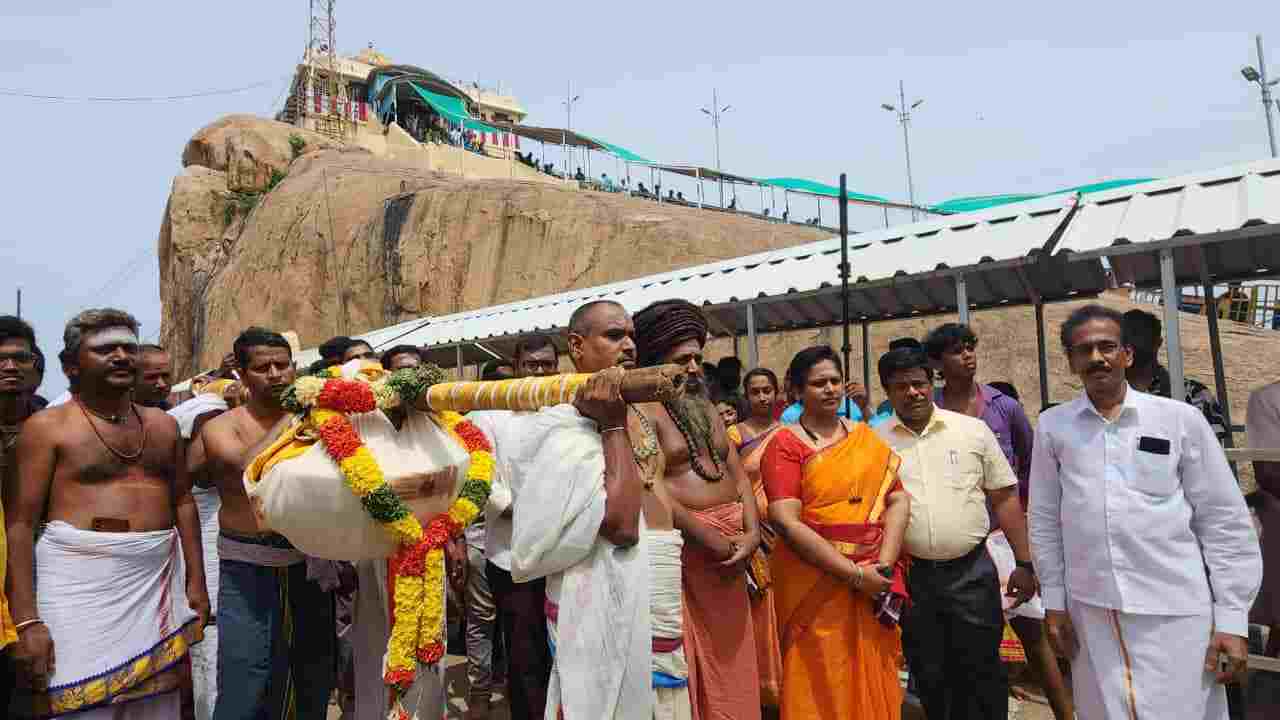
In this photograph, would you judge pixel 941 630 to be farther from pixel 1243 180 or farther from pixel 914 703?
pixel 1243 180

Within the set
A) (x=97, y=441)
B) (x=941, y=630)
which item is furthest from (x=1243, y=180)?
(x=97, y=441)

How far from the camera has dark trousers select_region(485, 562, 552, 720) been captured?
13.6ft

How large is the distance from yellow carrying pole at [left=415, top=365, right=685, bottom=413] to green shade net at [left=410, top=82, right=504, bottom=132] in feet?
99.4

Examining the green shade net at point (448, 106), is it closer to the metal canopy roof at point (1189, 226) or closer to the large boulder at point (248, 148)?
the large boulder at point (248, 148)

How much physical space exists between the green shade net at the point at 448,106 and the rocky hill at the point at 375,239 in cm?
345

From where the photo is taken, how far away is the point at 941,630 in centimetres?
370

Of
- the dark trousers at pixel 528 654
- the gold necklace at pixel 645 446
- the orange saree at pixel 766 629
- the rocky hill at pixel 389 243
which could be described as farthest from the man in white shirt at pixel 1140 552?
the rocky hill at pixel 389 243

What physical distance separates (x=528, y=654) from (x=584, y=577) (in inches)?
67.4

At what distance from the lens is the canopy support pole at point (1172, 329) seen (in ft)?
17.2

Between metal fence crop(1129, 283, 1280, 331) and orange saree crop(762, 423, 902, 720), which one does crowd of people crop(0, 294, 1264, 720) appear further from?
metal fence crop(1129, 283, 1280, 331)

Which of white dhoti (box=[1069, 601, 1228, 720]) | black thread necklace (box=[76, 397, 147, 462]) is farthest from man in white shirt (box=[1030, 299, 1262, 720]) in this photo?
black thread necklace (box=[76, 397, 147, 462])

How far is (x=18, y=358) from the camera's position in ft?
11.4

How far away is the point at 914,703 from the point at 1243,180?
166 inches

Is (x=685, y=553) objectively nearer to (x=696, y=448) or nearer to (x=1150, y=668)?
(x=696, y=448)
